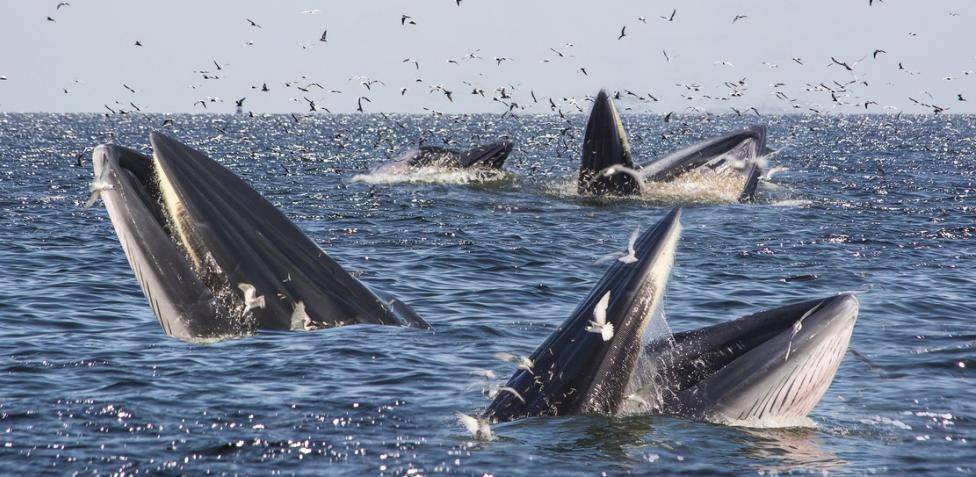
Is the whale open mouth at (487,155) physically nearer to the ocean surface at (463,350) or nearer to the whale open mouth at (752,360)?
the ocean surface at (463,350)

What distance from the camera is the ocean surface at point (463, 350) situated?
1029 cm

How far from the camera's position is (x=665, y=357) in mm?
9688

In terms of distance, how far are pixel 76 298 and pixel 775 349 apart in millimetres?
13345

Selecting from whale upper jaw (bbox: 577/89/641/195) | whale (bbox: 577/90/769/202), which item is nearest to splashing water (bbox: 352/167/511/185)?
whale upper jaw (bbox: 577/89/641/195)

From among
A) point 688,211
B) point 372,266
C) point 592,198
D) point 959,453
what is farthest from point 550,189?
point 959,453

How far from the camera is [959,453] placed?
1073cm

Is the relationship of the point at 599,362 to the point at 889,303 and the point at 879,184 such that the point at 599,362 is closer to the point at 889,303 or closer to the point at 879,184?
the point at 889,303

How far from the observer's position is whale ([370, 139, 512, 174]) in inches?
1655

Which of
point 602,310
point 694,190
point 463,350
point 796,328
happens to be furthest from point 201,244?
point 694,190

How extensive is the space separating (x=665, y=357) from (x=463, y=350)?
5986mm

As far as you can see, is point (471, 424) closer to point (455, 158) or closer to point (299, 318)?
point (299, 318)

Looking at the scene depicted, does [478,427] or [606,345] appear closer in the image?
[606,345]

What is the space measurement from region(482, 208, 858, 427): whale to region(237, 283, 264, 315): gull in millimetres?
2354

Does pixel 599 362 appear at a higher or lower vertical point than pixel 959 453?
higher
